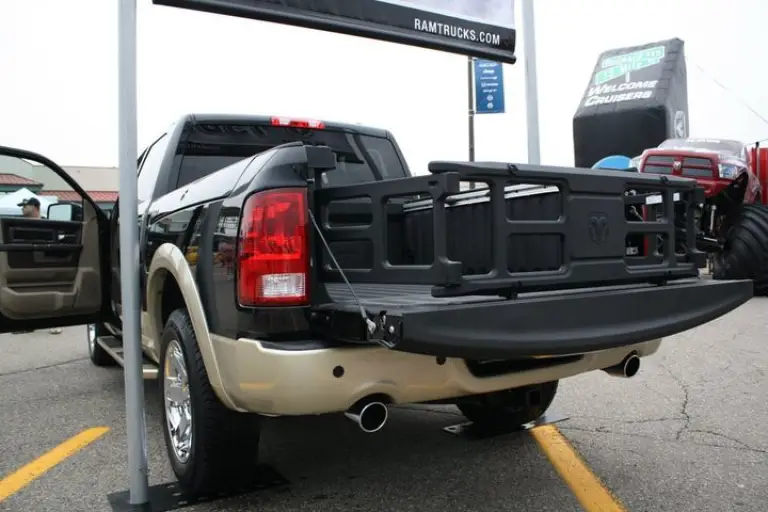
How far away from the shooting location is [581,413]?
14.8ft

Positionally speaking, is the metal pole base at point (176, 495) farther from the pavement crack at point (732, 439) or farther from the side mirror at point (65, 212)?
the pavement crack at point (732, 439)

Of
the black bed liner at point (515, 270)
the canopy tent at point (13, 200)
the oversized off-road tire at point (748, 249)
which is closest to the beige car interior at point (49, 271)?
the canopy tent at point (13, 200)

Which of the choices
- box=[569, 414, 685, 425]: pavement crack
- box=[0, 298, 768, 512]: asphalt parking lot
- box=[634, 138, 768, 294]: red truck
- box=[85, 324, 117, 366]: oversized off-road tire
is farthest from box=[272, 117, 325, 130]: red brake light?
box=[634, 138, 768, 294]: red truck

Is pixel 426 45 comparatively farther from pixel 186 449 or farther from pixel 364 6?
pixel 186 449

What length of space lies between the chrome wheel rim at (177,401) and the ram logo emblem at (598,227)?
5.87 ft

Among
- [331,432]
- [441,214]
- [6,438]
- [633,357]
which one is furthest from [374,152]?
[6,438]

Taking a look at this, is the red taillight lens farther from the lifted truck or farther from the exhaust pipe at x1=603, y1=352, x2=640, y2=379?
the exhaust pipe at x1=603, y1=352, x2=640, y2=379

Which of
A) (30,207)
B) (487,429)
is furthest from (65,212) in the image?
(487,429)

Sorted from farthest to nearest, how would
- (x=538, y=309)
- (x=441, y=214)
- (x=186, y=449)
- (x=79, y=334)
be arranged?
(x=79, y=334), (x=186, y=449), (x=538, y=309), (x=441, y=214)

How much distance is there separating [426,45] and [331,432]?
233cm

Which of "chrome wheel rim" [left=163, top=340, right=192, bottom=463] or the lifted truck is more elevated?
the lifted truck

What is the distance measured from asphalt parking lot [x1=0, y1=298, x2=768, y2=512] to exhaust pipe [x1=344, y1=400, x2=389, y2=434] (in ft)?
2.35

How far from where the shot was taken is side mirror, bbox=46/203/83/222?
4.82 meters

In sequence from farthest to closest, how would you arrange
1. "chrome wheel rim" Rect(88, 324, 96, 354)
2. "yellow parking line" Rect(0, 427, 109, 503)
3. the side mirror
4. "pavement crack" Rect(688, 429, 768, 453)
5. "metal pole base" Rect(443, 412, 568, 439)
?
"chrome wheel rim" Rect(88, 324, 96, 354), the side mirror, "metal pole base" Rect(443, 412, 568, 439), "pavement crack" Rect(688, 429, 768, 453), "yellow parking line" Rect(0, 427, 109, 503)
